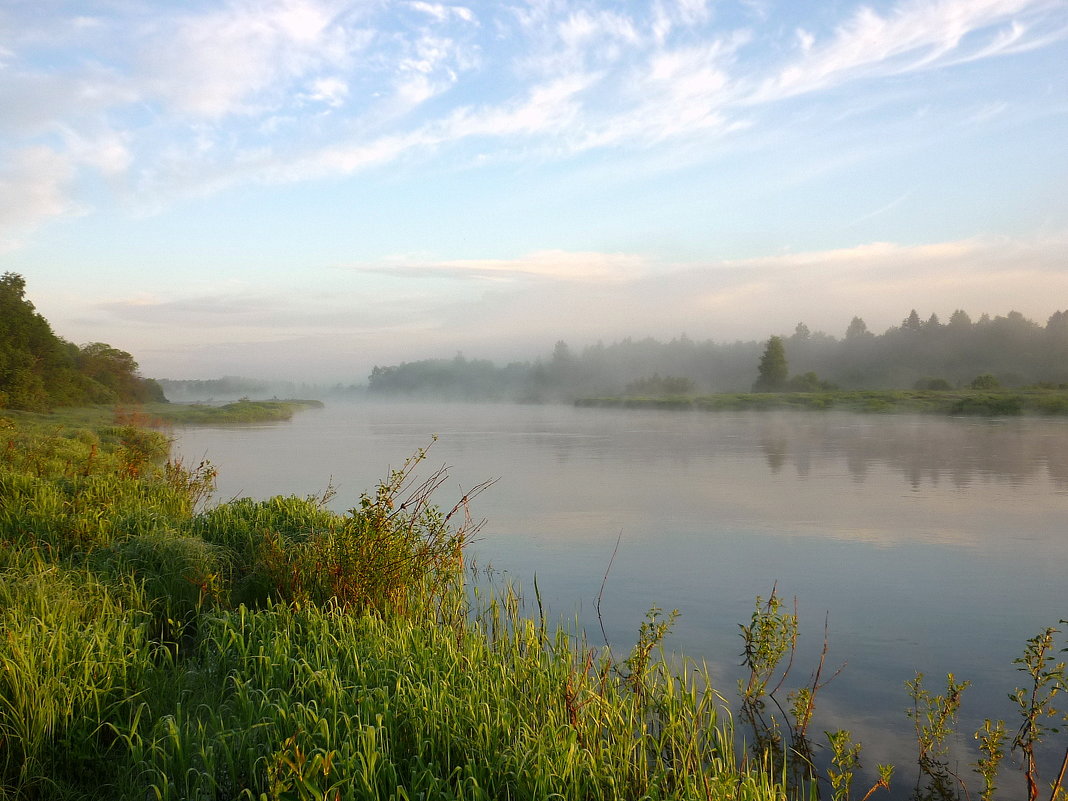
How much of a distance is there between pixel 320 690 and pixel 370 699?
21.2 inches

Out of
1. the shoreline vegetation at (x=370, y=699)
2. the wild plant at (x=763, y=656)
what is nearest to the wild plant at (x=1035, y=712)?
the shoreline vegetation at (x=370, y=699)

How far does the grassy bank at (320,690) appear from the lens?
12.2ft

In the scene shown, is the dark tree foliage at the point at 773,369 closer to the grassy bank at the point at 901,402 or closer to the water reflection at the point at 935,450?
A: the grassy bank at the point at 901,402

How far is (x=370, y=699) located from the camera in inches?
168

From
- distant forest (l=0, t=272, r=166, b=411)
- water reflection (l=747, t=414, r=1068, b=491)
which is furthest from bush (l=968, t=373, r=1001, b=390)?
distant forest (l=0, t=272, r=166, b=411)

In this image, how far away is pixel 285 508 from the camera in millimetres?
10945

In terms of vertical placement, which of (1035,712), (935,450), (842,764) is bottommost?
(935,450)

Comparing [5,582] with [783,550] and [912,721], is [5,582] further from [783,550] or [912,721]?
[783,550]

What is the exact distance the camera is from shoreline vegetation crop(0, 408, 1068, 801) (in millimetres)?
3766

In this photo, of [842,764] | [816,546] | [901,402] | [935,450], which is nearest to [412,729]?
[842,764]

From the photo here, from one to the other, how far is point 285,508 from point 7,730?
648cm

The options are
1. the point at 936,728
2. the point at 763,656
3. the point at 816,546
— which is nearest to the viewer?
the point at 936,728

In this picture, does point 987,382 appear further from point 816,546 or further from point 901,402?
point 816,546

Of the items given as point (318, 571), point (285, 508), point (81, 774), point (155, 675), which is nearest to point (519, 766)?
point (81, 774)
